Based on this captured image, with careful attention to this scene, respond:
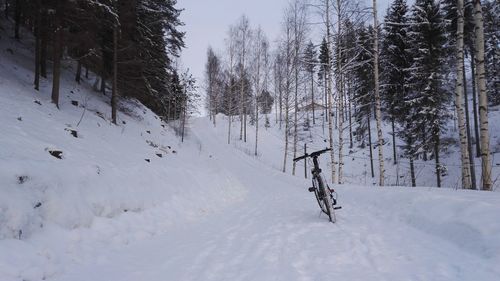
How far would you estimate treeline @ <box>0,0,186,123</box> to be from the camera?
40.2 feet

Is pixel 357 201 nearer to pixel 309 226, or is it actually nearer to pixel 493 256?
pixel 309 226

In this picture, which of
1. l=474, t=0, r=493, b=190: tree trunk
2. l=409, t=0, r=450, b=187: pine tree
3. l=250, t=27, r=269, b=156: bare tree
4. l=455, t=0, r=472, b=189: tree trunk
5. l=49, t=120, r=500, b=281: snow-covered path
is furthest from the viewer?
l=250, t=27, r=269, b=156: bare tree

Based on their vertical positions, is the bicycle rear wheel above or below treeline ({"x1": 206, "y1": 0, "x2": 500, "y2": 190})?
below

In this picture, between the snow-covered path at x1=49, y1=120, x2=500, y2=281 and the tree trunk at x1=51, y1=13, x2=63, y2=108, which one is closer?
the snow-covered path at x1=49, y1=120, x2=500, y2=281

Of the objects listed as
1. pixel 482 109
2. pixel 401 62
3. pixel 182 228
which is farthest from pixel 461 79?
pixel 401 62

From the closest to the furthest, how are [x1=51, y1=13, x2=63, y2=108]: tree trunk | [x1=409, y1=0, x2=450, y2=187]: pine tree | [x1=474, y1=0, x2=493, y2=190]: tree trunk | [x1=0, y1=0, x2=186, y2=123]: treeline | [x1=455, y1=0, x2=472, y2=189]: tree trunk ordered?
1. [x1=474, y1=0, x2=493, y2=190]: tree trunk
2. [x1=455, y1=0, x2=472, y2=189]: tree trunk
3. [x1=51, y1=13, x2=63, y2=108]: tree trunk
4. [x1=0, y1=0, x2=186, y2=123]: treeline
5. [x1=409, y1=0, x2=450, y2=187]: pine tree

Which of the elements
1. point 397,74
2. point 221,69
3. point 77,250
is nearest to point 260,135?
point 221,69

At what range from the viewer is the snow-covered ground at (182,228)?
375cm

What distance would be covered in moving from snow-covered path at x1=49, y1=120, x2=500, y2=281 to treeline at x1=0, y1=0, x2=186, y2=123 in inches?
384

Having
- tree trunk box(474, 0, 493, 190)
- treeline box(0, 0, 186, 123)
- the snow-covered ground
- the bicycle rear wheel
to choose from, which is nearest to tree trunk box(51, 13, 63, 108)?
treeline box(0, 0, 186, 123)

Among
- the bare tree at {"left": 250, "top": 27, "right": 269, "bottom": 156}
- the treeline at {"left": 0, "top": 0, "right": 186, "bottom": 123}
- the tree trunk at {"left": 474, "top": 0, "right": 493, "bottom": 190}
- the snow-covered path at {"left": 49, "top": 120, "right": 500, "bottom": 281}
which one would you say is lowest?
the snow-covered path at {"left": 49, "top": 120, "right": 500, "bottom": 281}

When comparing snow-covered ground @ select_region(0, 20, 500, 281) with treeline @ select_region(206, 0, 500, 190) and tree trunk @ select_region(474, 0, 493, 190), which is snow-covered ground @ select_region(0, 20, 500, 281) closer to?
tree trunk @ select_region(474, 0, 493, 190)

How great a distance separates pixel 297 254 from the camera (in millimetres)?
4555

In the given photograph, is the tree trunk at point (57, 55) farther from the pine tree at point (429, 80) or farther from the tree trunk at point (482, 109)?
the pine tree at point (429, 80)
